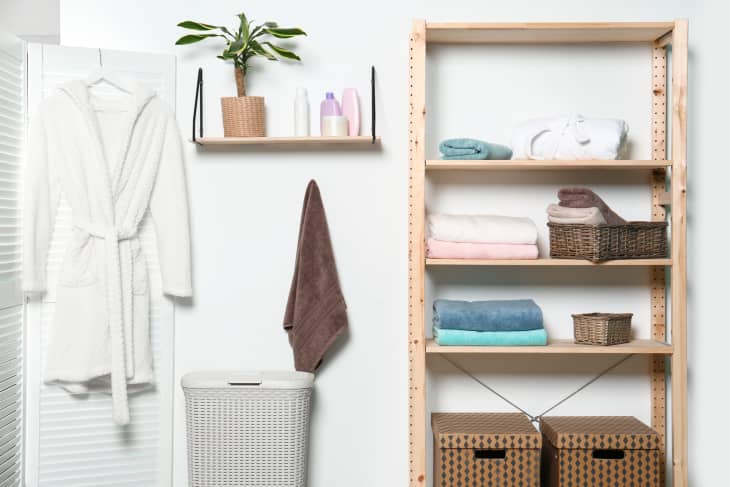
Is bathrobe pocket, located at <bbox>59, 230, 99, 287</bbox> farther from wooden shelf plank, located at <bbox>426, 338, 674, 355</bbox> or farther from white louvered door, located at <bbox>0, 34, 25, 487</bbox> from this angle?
wooden shelf plank, located at <bbox>426, 338, 674, 355</bbox>

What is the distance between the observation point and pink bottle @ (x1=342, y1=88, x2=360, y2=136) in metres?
2.56

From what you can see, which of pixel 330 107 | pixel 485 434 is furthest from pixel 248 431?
pixel 330 107

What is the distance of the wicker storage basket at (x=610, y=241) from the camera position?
2334 millimetres

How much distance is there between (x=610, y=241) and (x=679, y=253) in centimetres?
22

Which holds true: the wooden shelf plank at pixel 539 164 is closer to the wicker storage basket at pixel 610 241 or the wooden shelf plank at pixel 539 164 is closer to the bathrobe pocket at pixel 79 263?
the wicker storage basket at pixel 610 241

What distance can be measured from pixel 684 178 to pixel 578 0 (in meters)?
0.74

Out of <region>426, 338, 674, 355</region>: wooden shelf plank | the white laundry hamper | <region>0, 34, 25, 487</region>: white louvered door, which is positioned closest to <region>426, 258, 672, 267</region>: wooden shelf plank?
<region>426, 338, 674, 355</region>: wooden shelf plank

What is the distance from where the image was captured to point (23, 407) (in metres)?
2.56

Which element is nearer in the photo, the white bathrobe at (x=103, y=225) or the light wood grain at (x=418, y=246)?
the light wood grain at (x=418, y=246)

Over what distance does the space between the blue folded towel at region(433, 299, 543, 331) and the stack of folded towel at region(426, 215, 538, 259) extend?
0.16 metres

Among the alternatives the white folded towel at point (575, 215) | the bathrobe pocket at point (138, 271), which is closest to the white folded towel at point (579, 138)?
the white folded towel at point (575, 215)

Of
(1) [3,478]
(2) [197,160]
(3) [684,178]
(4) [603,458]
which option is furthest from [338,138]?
(1) [3,478]

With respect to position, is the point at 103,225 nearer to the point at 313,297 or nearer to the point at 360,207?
the point at 313,297

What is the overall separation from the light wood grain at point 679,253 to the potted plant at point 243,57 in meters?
1.21
